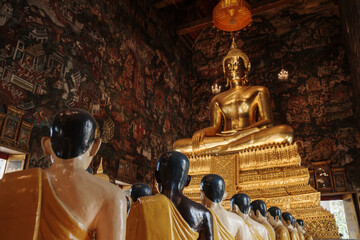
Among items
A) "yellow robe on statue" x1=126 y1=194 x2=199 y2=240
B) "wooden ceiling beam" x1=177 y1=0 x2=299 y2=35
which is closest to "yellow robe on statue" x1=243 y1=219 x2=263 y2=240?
"yellow robe on statue" x1=126 y1=194 x2=199 y2=240

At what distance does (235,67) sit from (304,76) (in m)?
2.85

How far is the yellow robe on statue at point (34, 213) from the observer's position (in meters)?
0.81

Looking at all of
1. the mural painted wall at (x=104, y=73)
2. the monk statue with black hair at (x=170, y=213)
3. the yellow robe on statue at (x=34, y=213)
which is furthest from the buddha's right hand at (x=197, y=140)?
the yellow robe on statue at (x=34, y=213)

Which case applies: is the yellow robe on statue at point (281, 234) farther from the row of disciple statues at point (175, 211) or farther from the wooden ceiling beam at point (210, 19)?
the wooden ceiling beam at point (210, 19)

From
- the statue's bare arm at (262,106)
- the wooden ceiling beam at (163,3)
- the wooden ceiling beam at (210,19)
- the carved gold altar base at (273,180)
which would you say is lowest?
the carved gold altar base at (273,180)

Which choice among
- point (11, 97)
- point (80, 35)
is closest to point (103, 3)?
point (80, 35)

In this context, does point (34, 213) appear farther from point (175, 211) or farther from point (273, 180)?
point (273, 180)

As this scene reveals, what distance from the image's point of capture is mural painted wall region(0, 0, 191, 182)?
4402 millimetres

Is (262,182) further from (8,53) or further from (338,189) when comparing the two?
(8,53)

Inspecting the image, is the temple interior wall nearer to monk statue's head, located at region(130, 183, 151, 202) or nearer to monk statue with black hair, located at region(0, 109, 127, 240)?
monk statue's head, located at region(130, 183, 151, 202)

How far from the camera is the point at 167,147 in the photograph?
843cm

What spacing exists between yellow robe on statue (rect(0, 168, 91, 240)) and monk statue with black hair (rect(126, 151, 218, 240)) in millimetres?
359

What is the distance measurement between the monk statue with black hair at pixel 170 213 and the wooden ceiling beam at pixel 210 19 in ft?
27.6

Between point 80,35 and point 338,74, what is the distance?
22.0 feet
